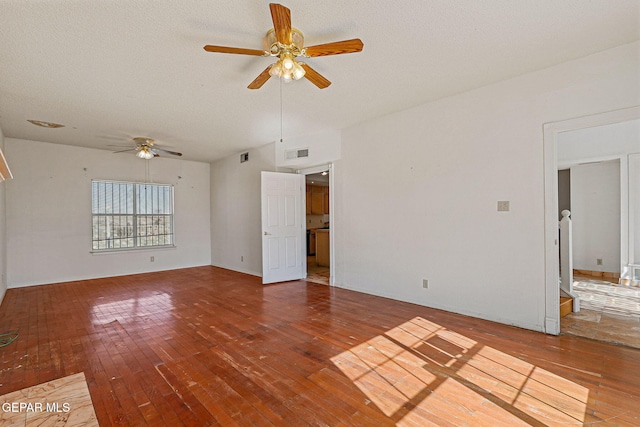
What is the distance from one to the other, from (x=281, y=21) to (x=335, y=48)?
1.52 feet

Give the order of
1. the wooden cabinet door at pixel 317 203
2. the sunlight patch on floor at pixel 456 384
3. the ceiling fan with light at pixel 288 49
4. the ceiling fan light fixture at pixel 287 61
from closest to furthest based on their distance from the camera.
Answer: the sunlight patch on floor at pixel 456 384 → the ceiling fan with light at pixel 288 49 → the ceiling fan light fixture at pixel 287 61 → the wooden cabinet door at pixel 317 203

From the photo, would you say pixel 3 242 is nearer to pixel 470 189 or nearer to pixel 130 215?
pixel 130 215

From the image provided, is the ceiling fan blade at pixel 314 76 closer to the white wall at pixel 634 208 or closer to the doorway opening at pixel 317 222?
the doorway opening at pixel 317 222

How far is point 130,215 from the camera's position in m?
6.73

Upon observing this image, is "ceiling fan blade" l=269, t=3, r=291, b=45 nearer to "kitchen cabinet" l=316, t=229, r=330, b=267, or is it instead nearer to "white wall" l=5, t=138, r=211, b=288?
"kitchen cabinet" l=316, t=229, r=330, b=267

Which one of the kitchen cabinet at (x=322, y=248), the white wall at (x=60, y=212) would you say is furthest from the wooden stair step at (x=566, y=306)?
the white wall at (x=60, y=212)

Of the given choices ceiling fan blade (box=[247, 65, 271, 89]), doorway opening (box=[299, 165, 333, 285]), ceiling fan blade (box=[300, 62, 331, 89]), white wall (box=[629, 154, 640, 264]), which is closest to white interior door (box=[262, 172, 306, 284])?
doorway opening (box=[299, 165, 333, 285])

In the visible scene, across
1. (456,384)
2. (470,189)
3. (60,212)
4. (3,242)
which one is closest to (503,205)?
(470,189)

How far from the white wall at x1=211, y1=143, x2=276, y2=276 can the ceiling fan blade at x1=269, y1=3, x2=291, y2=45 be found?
3.89 metres

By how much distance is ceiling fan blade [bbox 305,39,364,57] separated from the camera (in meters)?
2.17

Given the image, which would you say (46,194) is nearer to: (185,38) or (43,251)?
(43,251)

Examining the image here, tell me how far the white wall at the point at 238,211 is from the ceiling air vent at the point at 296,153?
40 centimetres

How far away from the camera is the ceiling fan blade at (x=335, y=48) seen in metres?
2.17

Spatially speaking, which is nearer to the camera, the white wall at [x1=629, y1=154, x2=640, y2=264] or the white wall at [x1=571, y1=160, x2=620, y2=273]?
the white wall at [x1=629, y1=154, x2=640, y2=264]
